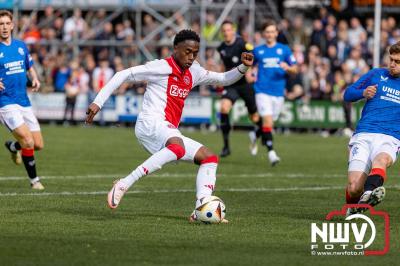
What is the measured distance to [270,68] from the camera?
2238 cm

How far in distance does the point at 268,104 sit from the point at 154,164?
10643 mm

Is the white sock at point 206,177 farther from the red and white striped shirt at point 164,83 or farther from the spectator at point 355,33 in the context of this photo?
the spectator at point 355,33

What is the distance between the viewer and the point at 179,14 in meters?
36.5

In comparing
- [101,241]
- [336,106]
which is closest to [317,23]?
[336,106]

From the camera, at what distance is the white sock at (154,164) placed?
11930 mm

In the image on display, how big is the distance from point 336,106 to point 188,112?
4.95 meters

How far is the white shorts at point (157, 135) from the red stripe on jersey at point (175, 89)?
17cm

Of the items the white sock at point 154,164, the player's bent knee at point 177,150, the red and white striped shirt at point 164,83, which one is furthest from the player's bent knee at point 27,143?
the player's bent knee at point 177,150

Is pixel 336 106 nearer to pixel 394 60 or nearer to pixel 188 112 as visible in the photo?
pixel 188 112

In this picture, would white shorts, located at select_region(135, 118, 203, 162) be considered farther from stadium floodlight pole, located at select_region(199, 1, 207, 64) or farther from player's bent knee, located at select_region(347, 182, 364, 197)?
stadium floodlight pole, located at select_region(199, 1, 207, 64)

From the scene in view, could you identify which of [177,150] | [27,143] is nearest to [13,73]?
[27,143]

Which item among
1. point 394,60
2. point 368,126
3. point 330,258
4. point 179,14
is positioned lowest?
point 330,258

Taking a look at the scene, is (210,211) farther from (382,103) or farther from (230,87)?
(230,87)

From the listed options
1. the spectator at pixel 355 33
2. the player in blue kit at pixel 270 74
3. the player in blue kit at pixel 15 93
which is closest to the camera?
the player in blue kit at pixel 15 93
